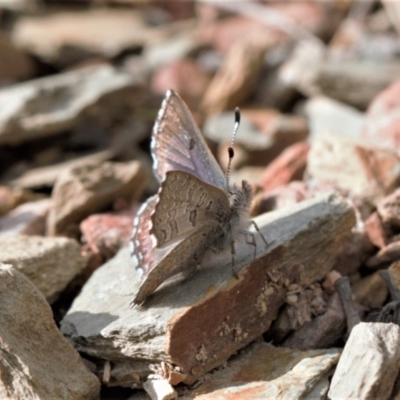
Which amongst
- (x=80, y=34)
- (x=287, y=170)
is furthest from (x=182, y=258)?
(x=80, y=34)

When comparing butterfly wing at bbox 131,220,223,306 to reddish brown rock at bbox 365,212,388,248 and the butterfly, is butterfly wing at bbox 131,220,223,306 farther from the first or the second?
reddish brown rock at bbox 365,212,388,248

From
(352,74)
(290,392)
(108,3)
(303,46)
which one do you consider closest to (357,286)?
(290,392)

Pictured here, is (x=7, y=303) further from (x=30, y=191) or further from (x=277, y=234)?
(x=30, y=191)

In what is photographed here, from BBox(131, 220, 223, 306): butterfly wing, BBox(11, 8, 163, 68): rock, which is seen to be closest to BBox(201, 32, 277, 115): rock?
BBox(11, 8, 163, 68): rock

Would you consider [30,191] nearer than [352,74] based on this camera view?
Yes

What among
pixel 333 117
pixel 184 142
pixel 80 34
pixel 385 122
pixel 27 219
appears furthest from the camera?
pixel 80 34

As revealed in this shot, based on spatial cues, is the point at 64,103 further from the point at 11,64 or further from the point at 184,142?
the point at 184,142
